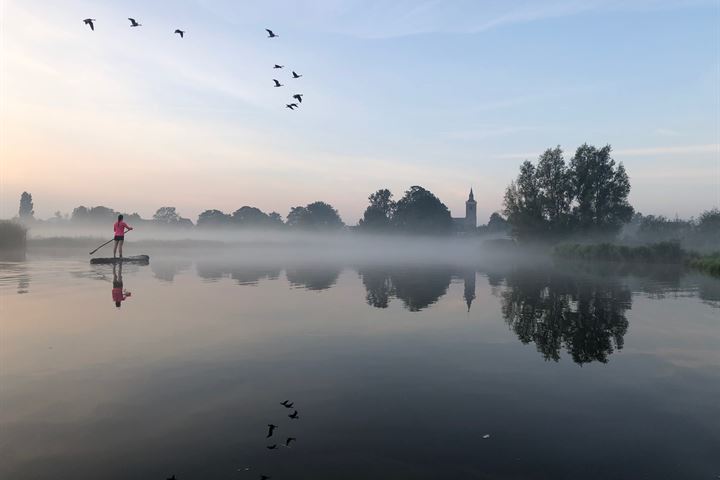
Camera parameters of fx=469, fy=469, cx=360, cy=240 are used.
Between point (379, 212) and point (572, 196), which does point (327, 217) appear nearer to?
point (379, 212)

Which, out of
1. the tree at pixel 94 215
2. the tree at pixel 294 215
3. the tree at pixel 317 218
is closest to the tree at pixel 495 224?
the tree at pixel 317 218

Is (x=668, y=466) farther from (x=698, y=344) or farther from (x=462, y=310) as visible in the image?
(x=462, y=310)

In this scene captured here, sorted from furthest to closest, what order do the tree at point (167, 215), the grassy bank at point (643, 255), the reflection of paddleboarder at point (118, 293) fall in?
1. the tree at point (167, 215)
2. the grassy bank at point (643, 255)
3. the reflection of paddleboarder at point (118, 293)

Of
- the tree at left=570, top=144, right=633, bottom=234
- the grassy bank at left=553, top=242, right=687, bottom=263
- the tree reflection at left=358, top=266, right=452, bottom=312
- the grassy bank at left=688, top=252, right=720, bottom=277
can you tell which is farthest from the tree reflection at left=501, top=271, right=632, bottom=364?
the tree at left=570, top=144, right=633, bottom=234

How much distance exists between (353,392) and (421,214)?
14195 centimetres

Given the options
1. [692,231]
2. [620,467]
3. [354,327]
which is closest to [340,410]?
[620,467]

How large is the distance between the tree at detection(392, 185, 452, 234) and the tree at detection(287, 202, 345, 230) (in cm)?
3565

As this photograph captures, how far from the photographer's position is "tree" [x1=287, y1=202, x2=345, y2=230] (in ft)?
569

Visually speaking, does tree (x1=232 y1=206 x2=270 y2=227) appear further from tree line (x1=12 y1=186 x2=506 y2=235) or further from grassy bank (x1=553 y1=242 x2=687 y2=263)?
grassy bank (x1=553 y1=242 x2=687 y2=263)

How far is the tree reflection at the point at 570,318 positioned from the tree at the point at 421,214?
413 feet

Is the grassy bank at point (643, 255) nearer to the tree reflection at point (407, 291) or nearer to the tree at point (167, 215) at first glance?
the tree reflection at point (407, 291)

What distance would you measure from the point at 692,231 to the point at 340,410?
95.4 meters

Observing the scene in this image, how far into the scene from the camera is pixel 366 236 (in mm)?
154250

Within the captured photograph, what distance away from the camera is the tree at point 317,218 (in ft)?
569
